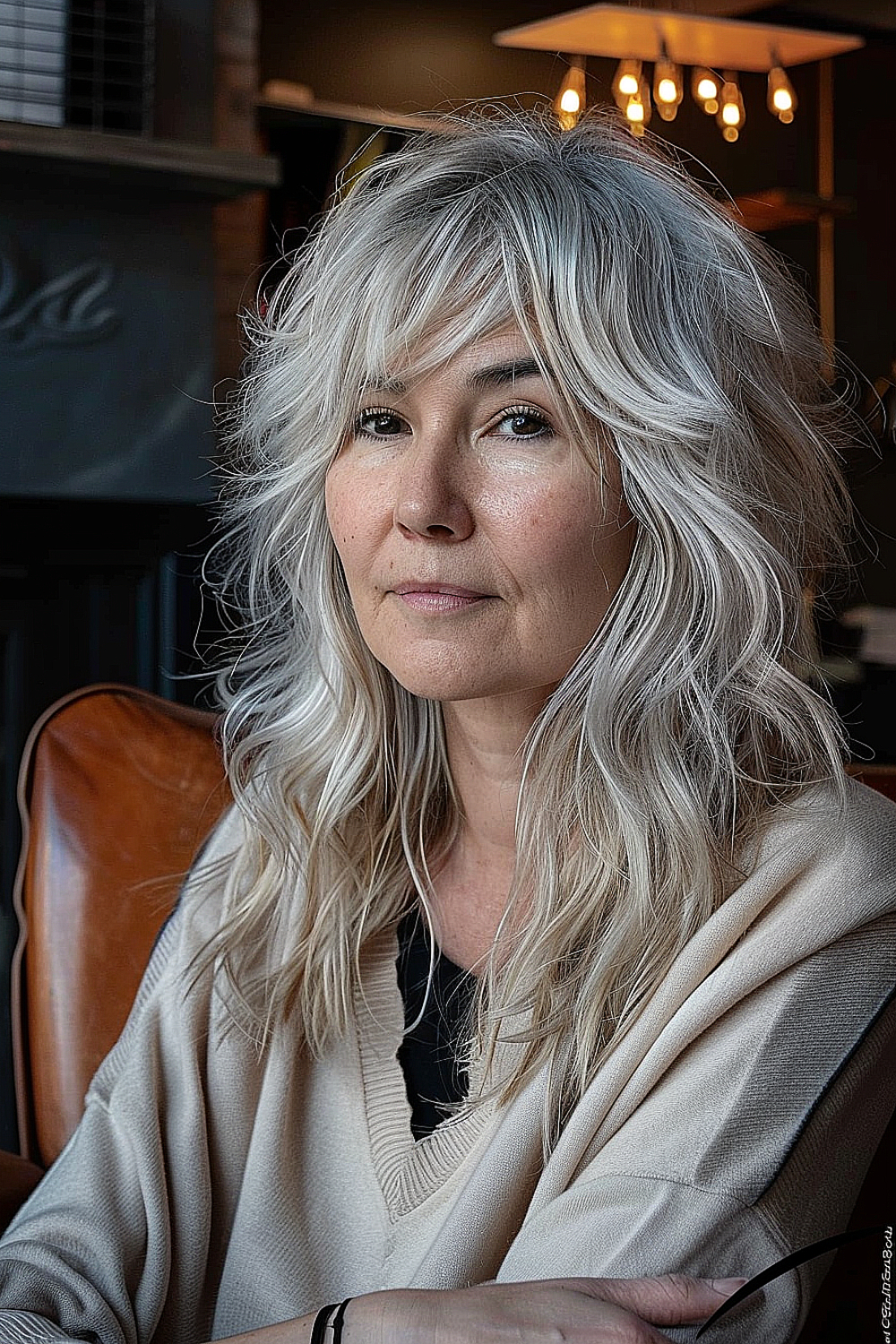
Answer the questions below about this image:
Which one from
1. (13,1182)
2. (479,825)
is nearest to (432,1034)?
(479,825)

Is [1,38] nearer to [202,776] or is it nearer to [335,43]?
[335,43]

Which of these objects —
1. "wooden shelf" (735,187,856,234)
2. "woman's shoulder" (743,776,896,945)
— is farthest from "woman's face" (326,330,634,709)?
"wooden shelf" (735,187,856,234)

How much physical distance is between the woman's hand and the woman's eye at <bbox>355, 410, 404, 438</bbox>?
618mm

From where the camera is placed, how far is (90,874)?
61.5 inches

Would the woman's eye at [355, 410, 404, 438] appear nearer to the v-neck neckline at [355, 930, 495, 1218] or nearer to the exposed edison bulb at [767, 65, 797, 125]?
the v-neck neckline at [355, 930, 495, 1218]

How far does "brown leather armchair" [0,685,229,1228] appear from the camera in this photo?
5.05 ft

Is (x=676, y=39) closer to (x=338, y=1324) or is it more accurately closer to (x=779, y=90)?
(x=779, y=90)

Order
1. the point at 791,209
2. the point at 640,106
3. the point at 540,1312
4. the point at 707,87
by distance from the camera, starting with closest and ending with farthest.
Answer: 1. the point at 540,1312
2. the point at 640,106
3. the point at 707,87
4. the point at 791,209

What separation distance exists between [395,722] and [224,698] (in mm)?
189

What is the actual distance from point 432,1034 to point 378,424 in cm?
51

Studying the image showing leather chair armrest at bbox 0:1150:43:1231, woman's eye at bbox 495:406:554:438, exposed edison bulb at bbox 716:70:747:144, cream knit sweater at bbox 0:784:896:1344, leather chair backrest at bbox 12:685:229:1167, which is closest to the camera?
cream knit sweater at bbox 0:784:896:1344

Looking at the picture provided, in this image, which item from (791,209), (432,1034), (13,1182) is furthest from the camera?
(791,209)

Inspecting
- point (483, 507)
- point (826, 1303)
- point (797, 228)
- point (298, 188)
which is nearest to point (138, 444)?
point (298, 188)

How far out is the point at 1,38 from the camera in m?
2.95
